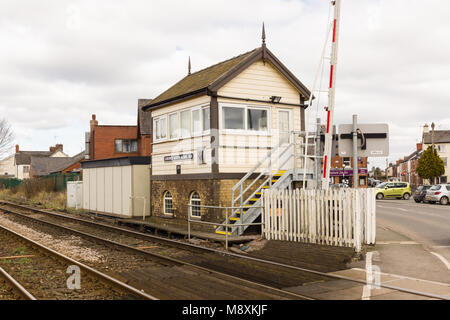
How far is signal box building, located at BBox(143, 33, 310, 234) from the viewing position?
15.5 m

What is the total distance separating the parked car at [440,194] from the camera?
31.5m

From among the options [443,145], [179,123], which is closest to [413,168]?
[443,145]

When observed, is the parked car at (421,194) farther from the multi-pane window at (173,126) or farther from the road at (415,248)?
the multi-pane window at (173,126)

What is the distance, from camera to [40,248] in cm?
1223

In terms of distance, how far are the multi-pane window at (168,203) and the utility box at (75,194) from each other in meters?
9.46

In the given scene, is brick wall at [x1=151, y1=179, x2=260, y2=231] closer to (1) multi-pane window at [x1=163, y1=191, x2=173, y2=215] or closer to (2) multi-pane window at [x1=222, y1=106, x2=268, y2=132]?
(1) multi-pane window at [x1=163, y1=191, x2=173, y2=215]

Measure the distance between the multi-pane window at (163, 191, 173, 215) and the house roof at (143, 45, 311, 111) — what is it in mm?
3751

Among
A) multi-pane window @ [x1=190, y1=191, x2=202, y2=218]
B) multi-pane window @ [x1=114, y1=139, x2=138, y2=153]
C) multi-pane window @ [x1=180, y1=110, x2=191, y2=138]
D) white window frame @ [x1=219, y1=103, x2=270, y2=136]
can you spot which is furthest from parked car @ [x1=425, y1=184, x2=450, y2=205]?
multi-pane window @ [x1=114, y1=139, x2=138, y2=153]

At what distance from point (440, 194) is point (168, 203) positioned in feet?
71.4

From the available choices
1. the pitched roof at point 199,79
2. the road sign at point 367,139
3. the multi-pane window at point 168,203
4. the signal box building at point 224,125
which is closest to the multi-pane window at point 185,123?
the signal box building at point 224,125

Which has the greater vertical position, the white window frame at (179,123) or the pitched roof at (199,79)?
the pitched roof at (199,79)

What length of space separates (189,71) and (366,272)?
1413 centimetres

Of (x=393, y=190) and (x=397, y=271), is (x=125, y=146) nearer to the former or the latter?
(x=393, y=190)
